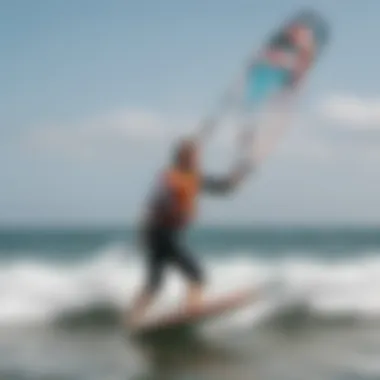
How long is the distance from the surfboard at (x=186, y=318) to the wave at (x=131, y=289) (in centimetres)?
8

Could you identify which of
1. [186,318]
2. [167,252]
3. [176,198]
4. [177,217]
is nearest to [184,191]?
[176,198]

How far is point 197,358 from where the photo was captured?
6.44 meters

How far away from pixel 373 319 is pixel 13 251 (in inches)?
258

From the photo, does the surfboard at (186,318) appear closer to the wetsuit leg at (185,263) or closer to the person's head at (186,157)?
the wetsuit leg at (185,263)

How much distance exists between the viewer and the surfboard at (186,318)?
21.9 feet

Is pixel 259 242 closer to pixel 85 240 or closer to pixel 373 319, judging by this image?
pixel 85 240

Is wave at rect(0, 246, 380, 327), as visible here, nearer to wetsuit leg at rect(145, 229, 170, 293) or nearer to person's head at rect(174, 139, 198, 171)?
wetsuit leg at rect(145, 229, 170, 293)

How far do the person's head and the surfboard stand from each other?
85cm

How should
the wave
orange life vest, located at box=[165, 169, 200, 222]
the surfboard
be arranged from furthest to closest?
1. the wave
2. the surfboard
3. orange life vest, located at box=[165, 169, 200, 222]

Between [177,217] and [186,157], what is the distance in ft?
1.16

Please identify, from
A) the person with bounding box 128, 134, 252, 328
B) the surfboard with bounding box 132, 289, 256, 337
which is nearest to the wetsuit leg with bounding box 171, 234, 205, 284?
the person with bounding box 128, 134, 252, 328

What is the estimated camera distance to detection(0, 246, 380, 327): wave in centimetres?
760

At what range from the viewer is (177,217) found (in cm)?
667

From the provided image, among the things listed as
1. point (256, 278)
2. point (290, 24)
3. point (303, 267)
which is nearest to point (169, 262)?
point (290, 24)
